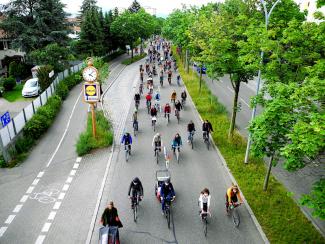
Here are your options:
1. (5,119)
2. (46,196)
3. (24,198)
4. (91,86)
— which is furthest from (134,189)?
(5,119)

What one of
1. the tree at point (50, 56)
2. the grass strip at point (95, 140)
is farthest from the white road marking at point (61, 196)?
the tree at point (50, 56)

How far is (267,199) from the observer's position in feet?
43.5

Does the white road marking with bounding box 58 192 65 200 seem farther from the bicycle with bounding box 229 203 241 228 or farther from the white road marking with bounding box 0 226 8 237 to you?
the bicycle with bounding box 229 203 241 228

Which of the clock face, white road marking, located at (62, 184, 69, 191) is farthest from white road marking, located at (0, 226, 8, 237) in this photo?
the clock face

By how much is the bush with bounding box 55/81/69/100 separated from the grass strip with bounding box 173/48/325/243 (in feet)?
51.8

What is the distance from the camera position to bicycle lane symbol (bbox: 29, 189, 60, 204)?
13.8m

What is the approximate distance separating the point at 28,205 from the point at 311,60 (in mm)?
12487

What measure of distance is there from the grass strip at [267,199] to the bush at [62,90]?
1580cm

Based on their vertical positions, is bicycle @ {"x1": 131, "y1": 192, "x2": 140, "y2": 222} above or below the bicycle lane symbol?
above

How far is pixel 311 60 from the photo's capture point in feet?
36.3

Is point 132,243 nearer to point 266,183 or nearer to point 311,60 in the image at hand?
point 266,183

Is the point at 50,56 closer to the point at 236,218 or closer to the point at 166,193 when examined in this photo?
the point at 166,193

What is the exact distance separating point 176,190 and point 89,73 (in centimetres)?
839

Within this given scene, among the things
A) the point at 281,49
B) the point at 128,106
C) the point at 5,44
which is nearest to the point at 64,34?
the point at 5,44
